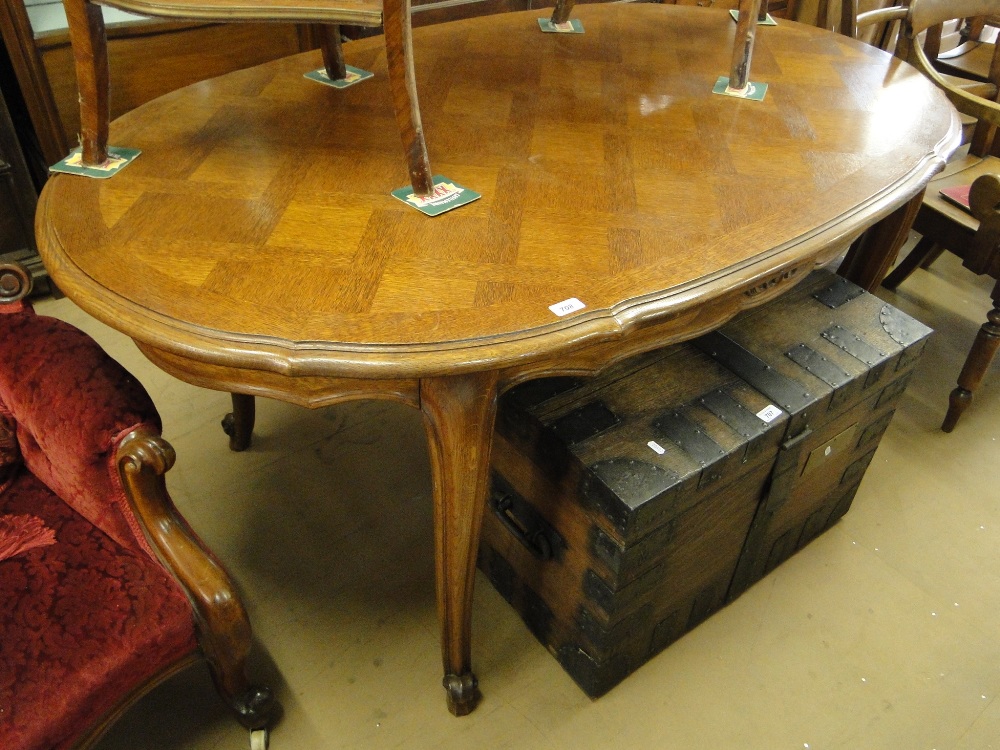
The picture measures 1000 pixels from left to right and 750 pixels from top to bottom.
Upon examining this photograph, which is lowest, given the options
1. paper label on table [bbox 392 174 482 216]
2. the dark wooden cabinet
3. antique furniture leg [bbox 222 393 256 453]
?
antique furniture leg [bbox 222 393 256 453]

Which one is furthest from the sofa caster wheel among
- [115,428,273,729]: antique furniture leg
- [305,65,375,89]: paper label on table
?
[305,65,375,89]: paper label on table

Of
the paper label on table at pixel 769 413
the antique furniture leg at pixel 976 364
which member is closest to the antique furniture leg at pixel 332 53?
the paper label on table at pixel 769 413

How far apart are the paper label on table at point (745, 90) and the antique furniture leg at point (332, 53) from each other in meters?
0.74

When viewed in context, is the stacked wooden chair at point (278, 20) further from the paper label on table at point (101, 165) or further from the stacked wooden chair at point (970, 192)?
the stacked wooden chair at point (970, 192)

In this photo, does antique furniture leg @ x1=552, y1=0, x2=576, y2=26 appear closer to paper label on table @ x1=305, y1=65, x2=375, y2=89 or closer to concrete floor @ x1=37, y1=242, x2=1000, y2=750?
paper label on table @ x1=305, y1=65, x2=375, y2=89

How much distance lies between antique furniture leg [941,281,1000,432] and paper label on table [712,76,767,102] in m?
0.75

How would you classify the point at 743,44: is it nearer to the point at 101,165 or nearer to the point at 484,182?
the point at 484,182

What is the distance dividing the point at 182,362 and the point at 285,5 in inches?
20.3

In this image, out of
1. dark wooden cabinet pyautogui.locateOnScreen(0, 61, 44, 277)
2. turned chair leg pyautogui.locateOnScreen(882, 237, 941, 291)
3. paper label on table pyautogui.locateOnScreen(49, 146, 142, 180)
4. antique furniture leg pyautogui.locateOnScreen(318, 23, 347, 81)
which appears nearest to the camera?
paper label on table pyautogui.locateOnScreen(49, 146, 142, 180)

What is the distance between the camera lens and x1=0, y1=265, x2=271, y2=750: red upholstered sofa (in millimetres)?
999

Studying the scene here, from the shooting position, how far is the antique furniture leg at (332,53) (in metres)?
1.46

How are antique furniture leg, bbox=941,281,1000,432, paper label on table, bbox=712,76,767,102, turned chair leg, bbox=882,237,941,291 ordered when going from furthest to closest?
turned chair leg, bbox=882,237,941,291 → antique furniture leg, bbox=941,281,1000,432 → paper label on table, bbox=712,76,767,102

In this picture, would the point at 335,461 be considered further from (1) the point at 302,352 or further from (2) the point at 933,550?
(2) the point at 933,550

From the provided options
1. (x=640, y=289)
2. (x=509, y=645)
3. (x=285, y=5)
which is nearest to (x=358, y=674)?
(x=509, y=645)
